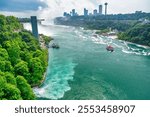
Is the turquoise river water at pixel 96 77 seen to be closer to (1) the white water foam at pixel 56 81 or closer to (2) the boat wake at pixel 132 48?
(1) the white water foam at pixel 56 81

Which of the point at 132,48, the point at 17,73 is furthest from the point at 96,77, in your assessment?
the point at 132,48

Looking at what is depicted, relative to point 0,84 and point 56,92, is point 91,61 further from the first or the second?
point 0,84

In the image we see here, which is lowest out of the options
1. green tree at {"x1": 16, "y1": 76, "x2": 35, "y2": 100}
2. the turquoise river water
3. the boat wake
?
the boat wake

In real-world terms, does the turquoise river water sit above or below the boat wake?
above

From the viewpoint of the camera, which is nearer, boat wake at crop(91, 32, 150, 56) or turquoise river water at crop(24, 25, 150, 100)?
turquoise river water at crop(24, 25, 150, 100)

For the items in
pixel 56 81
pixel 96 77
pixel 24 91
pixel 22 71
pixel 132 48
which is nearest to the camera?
pixel 24 91

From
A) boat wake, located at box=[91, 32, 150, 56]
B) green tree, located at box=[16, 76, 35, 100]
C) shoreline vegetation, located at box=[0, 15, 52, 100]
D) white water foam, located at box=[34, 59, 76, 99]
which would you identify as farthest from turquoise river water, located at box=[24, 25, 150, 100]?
boat wake, located at box=[91, 32, 150, 56]

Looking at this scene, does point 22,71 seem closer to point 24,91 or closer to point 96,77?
point 24,91

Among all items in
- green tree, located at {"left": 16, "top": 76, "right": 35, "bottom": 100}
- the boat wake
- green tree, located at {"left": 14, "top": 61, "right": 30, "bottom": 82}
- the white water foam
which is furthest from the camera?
the boat wake

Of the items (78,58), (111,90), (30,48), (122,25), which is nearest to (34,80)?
(111,90)

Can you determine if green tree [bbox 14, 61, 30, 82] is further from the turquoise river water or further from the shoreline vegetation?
the turquoise river water

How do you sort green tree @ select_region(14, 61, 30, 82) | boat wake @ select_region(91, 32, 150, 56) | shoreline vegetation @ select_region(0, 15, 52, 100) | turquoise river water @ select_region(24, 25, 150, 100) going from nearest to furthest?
shoreline vegetation @ select_region(0, 15, 52, 100)
turquoise river water @ select_region(24, 25, 150, 100)
green tree @ select_region(14, 61, 30, 82)
boat wake @ select_region(91, 32, 150, 56)
